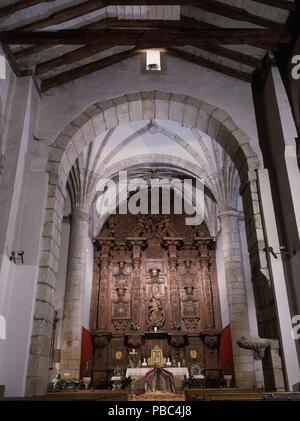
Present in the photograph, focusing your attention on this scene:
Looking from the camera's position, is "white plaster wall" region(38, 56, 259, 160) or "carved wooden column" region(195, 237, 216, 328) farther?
"carved wooden column" region(195, 237, 216, 328)

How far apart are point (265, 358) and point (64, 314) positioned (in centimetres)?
759

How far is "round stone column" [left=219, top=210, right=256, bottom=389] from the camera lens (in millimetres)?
10453

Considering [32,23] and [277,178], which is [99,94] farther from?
[277,178]

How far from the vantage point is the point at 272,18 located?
6.95 metres

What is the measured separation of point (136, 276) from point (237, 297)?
622 cm

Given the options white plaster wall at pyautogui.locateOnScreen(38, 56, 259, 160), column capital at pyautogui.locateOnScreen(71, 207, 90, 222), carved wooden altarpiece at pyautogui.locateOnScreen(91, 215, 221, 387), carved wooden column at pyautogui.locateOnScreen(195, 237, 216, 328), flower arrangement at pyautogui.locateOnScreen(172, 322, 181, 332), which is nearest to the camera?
white plaster wall at pyautogui.locateOnScreen(38, 56, 259, 160)

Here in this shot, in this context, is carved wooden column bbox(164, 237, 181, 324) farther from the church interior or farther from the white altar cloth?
the white altar cloth

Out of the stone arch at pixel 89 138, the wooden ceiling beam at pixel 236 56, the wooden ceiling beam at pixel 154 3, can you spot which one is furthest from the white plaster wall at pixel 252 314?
the wooden ceiling beam at pixel 154 3

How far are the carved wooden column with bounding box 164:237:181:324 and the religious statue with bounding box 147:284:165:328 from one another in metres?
0.50

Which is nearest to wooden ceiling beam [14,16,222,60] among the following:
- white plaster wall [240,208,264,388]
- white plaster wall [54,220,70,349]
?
white plaster wall [54,220,70,349]

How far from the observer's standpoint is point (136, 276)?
16.6 metres

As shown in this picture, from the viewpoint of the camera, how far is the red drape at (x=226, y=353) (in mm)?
13609

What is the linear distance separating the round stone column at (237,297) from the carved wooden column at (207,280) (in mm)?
4204

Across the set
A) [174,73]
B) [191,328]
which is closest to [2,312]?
[174,73]
